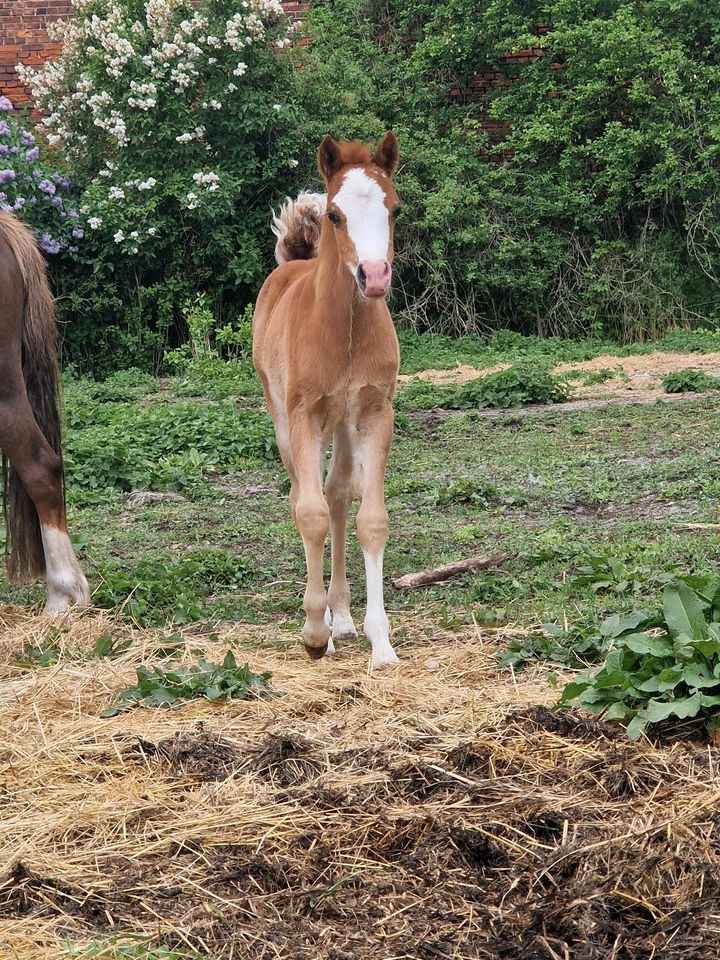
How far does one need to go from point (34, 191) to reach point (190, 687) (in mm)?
10811

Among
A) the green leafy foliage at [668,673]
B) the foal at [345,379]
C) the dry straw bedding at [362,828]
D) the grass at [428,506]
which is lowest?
the grass at [428,506]

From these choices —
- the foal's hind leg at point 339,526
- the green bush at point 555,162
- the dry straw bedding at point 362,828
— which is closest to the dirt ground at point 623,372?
the green bush at point 555,162

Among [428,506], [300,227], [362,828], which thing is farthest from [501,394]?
[362,828]

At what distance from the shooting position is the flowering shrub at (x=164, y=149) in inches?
556

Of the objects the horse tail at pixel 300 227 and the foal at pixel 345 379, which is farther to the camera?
the horse tail at pixel 300 227

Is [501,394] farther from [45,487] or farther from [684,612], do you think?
[684,612]

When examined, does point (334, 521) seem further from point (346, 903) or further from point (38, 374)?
point (346, 903)

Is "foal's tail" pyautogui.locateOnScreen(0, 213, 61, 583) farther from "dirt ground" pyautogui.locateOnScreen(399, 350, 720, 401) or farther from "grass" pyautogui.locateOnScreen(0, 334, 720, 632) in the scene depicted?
"dirt ground" pyautogui.locateOnScreen(399, 350, 720, 401)

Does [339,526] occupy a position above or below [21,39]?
below

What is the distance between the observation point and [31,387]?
5875mm

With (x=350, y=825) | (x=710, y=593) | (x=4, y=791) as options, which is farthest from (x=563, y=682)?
(x=4, y=791)

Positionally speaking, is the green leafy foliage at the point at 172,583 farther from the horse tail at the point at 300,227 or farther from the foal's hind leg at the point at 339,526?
the horse tail at the point at 300,227

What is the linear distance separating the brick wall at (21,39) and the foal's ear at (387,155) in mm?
12564

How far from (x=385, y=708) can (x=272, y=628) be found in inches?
50.8
